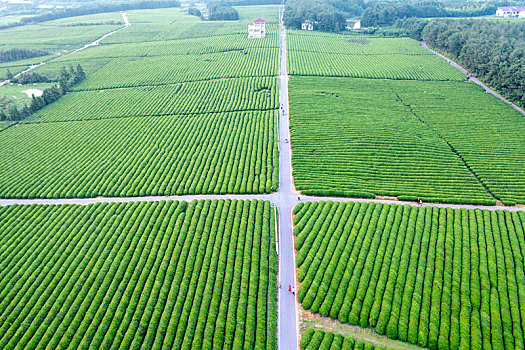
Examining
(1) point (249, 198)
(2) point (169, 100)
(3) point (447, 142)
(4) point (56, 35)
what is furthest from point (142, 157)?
(4) point (56, 35)

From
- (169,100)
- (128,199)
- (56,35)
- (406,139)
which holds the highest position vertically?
(56,35)

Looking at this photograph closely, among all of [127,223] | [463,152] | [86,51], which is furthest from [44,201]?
[86,51]

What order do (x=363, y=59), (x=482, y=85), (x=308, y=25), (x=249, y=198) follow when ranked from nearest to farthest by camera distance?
(x=249, y=198) < (x=482, y=85) < (x=363, y=59) < (x=308, y=25)

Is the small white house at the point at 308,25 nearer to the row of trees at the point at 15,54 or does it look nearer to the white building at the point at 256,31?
the white building at the point at 256,31

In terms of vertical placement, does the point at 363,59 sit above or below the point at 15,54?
above

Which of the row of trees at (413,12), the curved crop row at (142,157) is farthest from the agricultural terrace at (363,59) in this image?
the curved crop row at (142,157)

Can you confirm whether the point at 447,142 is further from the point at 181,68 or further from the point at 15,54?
the point at 15,54
